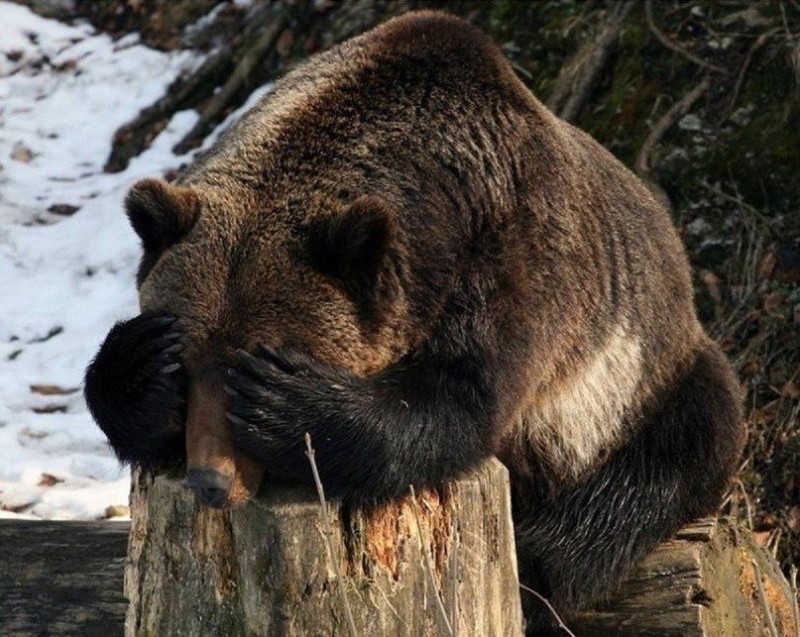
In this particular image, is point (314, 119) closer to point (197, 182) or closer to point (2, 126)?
point (197, 182)

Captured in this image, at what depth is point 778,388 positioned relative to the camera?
8.00 metres

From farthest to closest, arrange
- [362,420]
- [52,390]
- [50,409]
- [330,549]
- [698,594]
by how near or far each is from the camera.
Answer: [52,390] < [50,409] < [698,594] < [362,420] < [330,549]

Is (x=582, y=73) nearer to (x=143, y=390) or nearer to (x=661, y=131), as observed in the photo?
(x=661, y=131)

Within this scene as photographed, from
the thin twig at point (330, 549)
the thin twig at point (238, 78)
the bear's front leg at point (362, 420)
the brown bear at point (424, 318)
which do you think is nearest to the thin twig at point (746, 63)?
the brown bear at point (424, 318)

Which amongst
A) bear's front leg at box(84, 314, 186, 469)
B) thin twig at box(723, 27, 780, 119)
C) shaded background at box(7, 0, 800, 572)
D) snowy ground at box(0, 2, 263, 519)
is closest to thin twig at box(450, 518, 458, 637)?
bear's front leg at box(84, 314, 186, 469)

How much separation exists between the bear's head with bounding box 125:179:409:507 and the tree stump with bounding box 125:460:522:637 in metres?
0.16

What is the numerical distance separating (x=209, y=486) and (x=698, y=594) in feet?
7.53

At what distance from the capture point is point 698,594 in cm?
530

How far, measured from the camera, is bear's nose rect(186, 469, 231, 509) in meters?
3.91

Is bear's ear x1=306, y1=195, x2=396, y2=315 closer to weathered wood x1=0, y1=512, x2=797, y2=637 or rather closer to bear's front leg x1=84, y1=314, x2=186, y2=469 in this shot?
bear's front leg x1=84, y1=314, x2=186, y2=469

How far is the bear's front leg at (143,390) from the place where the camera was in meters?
4.25

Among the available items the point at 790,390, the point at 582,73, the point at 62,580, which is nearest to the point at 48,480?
the point at 62,580

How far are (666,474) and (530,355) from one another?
132 centimetres

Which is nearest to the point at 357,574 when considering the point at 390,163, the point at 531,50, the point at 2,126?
the point at 390,163
